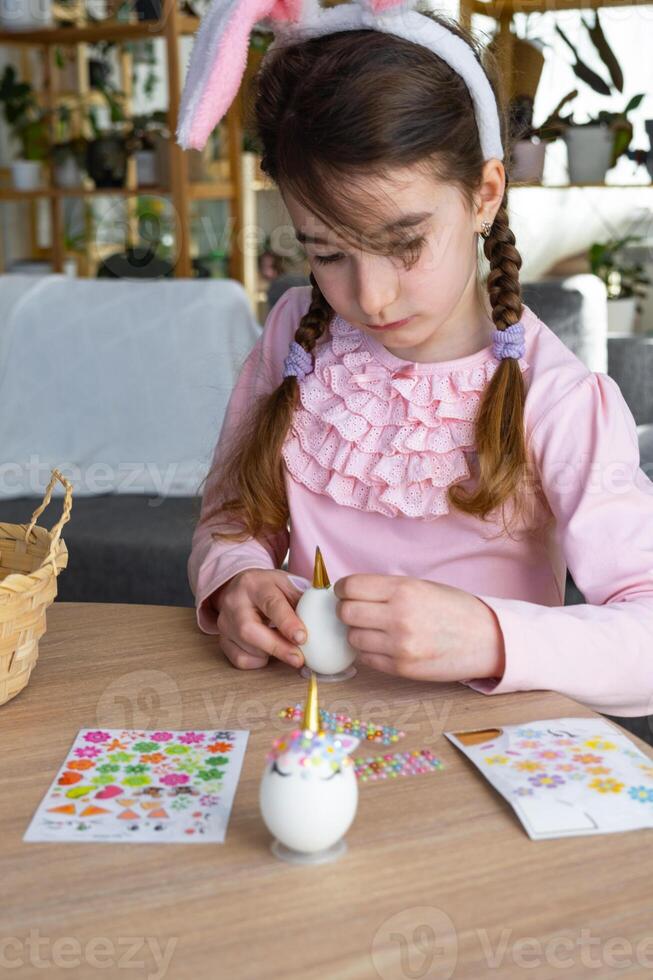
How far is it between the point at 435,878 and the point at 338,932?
0.24 ft

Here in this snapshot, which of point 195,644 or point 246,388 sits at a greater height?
point 246,388

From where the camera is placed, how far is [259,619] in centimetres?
97

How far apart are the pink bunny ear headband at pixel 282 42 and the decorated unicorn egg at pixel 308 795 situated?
53 cm

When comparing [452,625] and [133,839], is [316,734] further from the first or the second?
[452,625]

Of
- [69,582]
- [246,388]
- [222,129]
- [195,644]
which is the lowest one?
[69,582]

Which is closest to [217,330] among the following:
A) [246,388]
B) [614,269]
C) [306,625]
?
[614,269]

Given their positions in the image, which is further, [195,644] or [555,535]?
[555,535]

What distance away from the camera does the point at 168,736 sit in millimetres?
840

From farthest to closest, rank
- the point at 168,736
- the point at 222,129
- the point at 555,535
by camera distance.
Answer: the point at 222,129
the point at 555,535
the point at 168,736

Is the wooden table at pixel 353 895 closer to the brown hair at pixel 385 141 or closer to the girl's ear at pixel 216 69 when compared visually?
the brown hair at pixel 385 141

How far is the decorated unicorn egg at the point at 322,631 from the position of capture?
0.90m

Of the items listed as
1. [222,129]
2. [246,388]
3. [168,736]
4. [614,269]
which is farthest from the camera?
[222,129]

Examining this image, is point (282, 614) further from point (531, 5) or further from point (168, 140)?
point (168, 140)

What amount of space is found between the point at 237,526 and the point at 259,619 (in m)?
0.25
